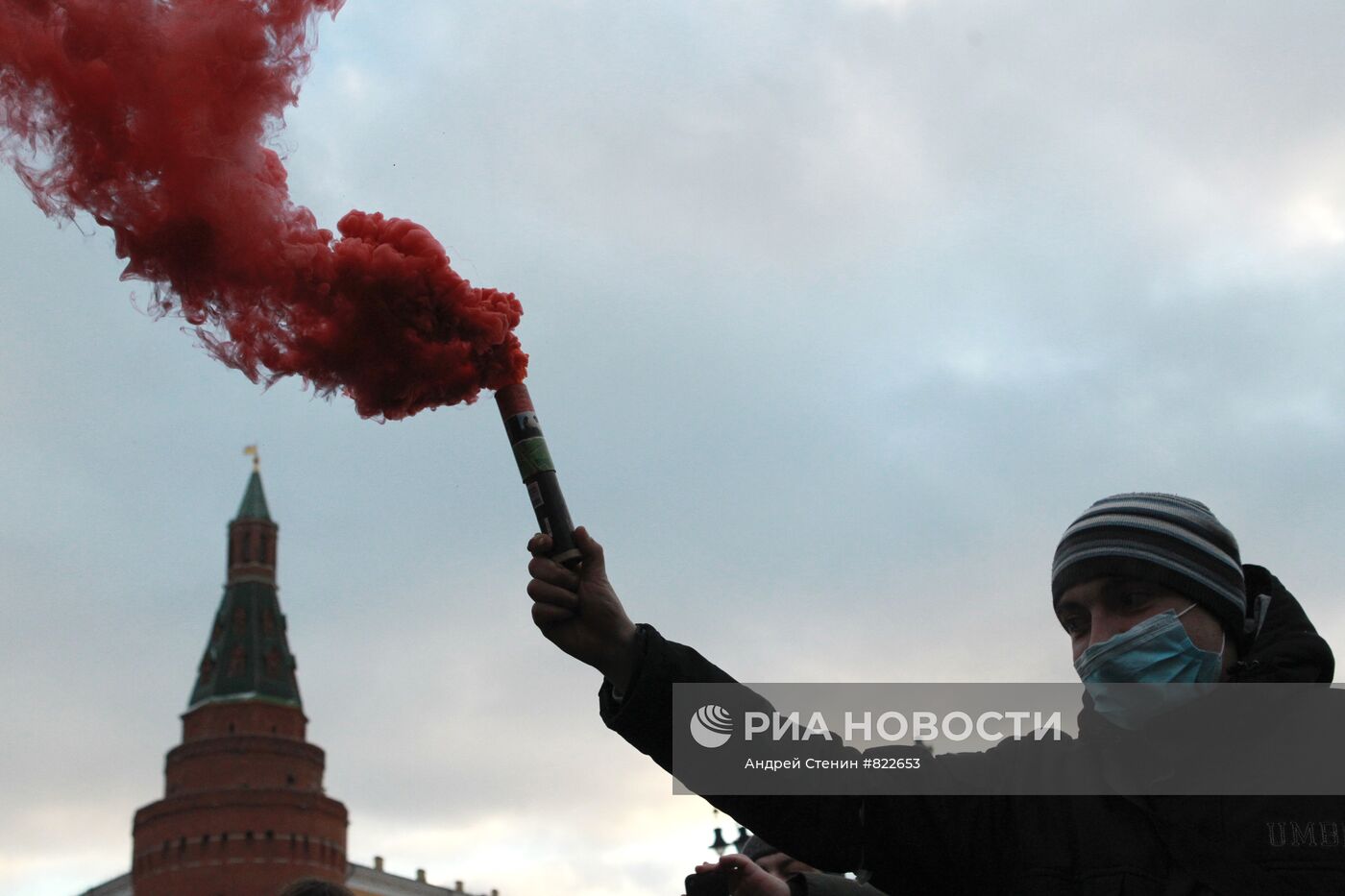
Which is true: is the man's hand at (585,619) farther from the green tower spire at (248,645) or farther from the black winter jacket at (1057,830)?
the green tower spire at (248,645)

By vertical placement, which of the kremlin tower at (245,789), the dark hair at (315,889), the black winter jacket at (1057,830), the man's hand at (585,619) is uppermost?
the kremlin tower at (245,789)

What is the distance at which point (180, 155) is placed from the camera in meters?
4.14

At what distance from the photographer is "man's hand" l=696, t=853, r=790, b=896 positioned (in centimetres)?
353

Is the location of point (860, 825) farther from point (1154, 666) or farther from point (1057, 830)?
point (1154, 666)

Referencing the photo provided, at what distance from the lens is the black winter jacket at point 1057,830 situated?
111 inches

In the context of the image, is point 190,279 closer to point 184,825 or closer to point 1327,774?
point 1327,774

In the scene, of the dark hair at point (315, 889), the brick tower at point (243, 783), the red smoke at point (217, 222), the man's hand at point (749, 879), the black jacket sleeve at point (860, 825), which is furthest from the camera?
the brick tower at point (243, 783)

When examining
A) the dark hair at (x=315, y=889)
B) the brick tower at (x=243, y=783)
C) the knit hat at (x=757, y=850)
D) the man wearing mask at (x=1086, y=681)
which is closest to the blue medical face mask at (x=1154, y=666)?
the man wearing mask at (x=1086, y=681)

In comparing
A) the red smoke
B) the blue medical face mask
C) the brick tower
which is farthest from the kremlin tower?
the blue medical face mask

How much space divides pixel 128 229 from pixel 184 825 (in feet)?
228

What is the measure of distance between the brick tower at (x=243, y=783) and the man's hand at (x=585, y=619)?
67118 mm

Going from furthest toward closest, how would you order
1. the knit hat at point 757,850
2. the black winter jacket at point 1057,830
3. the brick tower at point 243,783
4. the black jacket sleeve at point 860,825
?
the brick tower at point 243,783 → the knit hat at point 757,850 → the black jacket sleeve at point 860,825 → the black winter jacket at point 1057,830

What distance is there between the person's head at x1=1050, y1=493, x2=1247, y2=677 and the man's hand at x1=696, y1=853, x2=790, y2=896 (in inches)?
36.1

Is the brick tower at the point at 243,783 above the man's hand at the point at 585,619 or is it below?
above
